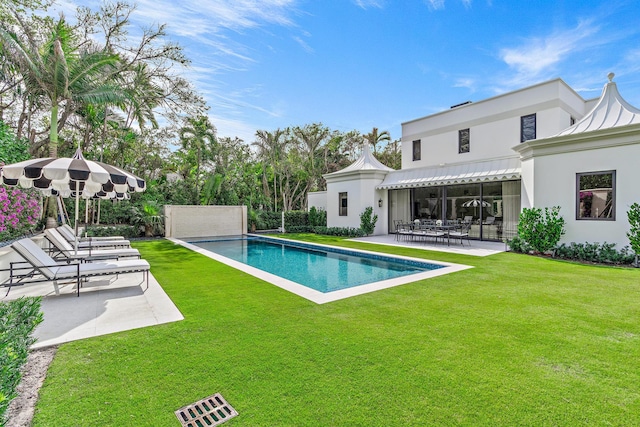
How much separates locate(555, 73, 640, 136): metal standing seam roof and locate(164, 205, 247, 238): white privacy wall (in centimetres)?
2300

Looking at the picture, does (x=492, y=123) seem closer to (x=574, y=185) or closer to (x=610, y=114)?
(x=610, y=114)

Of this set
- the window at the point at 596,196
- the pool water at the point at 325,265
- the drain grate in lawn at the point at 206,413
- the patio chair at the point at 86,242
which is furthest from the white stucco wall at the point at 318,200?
the drain grate in lawn at the point at 206,413

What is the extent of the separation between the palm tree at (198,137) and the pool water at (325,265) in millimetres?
11851

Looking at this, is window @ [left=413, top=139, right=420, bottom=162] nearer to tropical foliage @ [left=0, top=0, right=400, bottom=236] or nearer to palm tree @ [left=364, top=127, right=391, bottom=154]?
tropical foliage @ [left=0, top=0, right=400, bottom=236]

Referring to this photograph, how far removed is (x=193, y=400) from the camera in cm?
352

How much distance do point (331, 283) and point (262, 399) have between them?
22.0 feet

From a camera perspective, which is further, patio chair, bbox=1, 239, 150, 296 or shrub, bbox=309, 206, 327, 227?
shrub, bbox=309, 206, 327, 227

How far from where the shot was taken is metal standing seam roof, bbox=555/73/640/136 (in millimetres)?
12672

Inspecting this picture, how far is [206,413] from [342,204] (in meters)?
23.1

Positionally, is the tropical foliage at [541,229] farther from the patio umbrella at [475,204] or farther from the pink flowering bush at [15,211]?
the pink flowering bush at [15,211]

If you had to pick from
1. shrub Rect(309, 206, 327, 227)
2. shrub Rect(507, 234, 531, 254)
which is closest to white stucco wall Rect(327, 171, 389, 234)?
shrub Rect(309, 206, 327, 227)

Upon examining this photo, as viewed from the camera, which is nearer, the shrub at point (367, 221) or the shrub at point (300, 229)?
the shrub at point (367, 221)

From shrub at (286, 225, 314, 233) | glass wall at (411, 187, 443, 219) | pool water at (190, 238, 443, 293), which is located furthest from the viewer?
shrub at (286, 225, 314, 233)

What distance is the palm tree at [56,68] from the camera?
14086 mm
